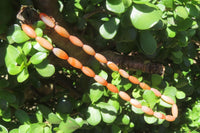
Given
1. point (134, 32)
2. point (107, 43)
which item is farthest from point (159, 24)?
point (107, 43)

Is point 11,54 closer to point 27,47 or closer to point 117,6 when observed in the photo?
point 27,47

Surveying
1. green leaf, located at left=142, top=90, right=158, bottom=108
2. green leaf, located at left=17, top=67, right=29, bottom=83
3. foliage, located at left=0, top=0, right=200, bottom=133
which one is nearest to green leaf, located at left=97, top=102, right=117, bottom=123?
foliage, located at left=0, top=0, right=200, bottom=133

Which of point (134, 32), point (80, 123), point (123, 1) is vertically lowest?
point (80, 123)

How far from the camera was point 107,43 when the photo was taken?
85 centimetres

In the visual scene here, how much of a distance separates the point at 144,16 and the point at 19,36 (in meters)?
0.27

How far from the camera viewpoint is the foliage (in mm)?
529

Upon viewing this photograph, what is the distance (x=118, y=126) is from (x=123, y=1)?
1.40 feet

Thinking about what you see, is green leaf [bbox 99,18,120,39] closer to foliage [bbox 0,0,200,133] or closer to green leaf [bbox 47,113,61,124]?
foliage [bbox 0,0,200,133]

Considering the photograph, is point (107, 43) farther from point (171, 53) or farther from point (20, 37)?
point (20, 37)

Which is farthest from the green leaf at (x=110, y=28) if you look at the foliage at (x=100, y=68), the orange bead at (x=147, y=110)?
the orange bead at (x=147, y=110)

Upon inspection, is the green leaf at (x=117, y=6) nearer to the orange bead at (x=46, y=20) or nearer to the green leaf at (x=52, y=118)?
the orange bead at (x=46, y=20)

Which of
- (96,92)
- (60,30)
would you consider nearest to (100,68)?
(96,92)

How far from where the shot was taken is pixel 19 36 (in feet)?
1.73

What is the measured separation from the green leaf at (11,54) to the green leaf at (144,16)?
0.84 feet
